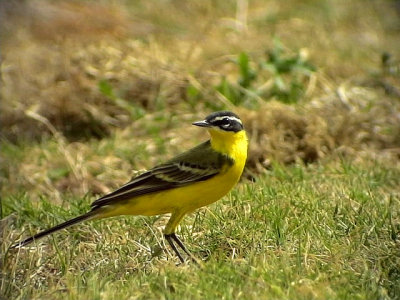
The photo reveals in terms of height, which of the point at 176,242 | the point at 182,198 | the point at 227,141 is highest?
the point at 227,141

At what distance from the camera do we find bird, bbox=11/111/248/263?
6887 mm

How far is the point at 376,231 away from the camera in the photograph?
22.1ft

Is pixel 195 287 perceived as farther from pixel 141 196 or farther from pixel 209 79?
pixel 209 79

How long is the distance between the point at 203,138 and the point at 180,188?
374 cm

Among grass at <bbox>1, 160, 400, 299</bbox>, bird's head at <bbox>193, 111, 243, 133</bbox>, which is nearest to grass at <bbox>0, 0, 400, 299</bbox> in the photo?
grass at <bbox>1, 160, 400, 299</bbox>

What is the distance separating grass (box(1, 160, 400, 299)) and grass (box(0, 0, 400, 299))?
17mm

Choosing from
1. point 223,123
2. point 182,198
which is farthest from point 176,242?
point 223,123

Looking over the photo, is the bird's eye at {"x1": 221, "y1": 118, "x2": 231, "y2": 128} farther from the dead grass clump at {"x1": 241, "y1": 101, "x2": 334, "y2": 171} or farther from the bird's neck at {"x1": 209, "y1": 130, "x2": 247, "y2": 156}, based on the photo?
the dead grass clump at {"x1": 241, "y1": 101, "x2": 334, "y2": 171}

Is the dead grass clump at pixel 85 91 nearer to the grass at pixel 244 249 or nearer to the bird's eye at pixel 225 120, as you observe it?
the grass at pixel 244 249

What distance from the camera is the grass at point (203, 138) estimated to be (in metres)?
6.25

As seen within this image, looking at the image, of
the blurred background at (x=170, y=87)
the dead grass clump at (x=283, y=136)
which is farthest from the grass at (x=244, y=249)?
the blurred background at (x=170, y=87)

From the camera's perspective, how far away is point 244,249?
22.1 ft

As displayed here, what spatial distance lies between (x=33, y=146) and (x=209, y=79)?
2448 millimetres

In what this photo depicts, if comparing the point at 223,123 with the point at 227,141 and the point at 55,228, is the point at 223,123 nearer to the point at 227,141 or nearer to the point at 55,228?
the point at 227,141
